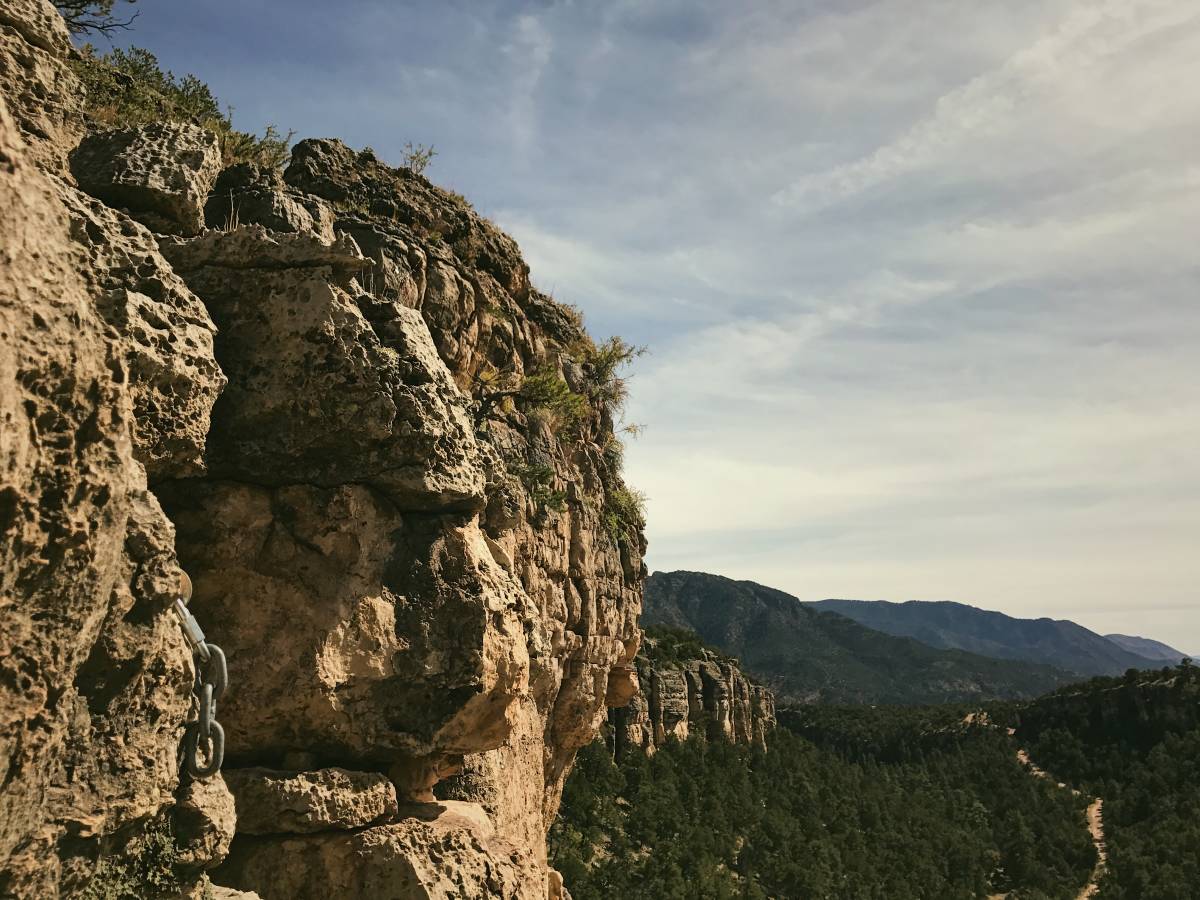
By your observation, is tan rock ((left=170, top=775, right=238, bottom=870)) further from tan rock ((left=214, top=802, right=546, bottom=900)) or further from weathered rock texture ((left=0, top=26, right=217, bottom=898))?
tan rock ((left=214, top=802, right=546, bottom=900))

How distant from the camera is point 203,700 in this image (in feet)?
15.1

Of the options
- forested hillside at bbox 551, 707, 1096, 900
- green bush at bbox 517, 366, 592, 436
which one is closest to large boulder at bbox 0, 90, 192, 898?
green bush at bbox 517, 366, 592, 436

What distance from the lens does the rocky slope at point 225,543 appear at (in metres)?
3.44

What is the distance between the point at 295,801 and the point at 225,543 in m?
1.83

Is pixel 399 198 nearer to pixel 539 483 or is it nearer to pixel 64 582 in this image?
pixel 539 483

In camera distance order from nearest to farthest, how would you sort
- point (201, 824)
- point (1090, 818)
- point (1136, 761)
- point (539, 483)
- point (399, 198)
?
point (201, 824) < point (399, 198) < point (539, 483) < point (1090, 818) < point (1136, 761)

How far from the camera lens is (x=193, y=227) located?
20.5ft

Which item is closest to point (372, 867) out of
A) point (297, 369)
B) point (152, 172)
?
point (297, 369)

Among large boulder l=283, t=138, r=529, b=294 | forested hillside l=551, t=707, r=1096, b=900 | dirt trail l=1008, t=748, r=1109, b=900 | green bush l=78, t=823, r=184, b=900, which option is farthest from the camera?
dirt trail l=1008, t=748, r=1109, b=900

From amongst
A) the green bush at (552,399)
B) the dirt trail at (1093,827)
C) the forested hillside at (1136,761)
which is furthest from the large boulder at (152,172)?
the dirt trail at (1093,827)

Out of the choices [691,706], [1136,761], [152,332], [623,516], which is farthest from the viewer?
[1136,761]

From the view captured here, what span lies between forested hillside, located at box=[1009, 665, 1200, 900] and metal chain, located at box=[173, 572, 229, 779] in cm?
5210

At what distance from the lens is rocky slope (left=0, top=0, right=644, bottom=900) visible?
11.3ft

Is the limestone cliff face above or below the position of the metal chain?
below
